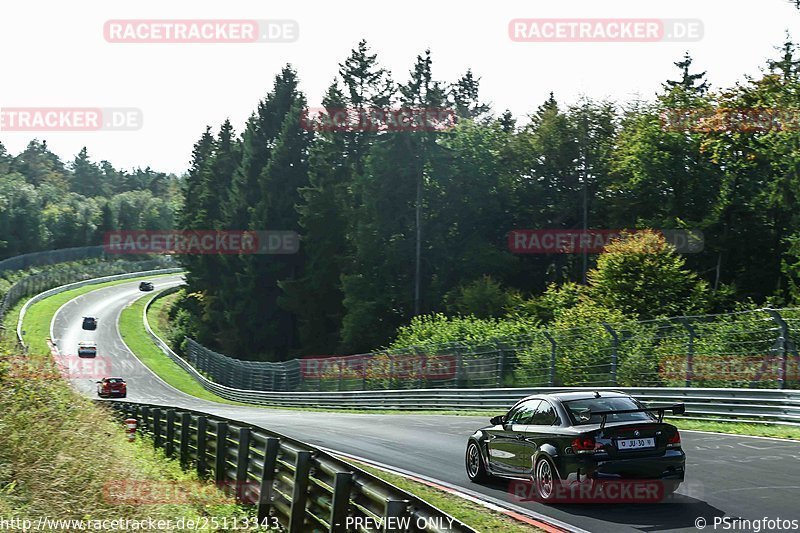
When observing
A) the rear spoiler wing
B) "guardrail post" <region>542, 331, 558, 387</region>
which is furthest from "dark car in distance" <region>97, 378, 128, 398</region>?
the rear spoiler wing

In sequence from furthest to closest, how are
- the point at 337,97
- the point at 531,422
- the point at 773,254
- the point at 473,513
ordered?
the point at 337,97 < the point at 773,254 < the point at 531,422 < the point at 473,513

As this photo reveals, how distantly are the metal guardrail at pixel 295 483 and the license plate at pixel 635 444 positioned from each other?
3.53 metres

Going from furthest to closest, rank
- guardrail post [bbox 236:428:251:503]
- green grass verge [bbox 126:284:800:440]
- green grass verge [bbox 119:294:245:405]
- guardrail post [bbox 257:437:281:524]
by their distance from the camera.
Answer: green grass verge [bbox 119:294:245:405] → green grass verge [bbox 126:284:800:440] → guardrail post [bbox 236:428:251:503] → guardrail post [bbox 257:437:281:524]

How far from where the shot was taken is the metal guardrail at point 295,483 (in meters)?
7.17

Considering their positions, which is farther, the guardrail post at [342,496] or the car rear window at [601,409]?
the car rear window at [601,409]

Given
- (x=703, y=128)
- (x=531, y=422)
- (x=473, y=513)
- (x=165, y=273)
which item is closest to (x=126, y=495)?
(x=473, y=513)

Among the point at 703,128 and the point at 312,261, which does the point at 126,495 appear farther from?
the point at 312,261

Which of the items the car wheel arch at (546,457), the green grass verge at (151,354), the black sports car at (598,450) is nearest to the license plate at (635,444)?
the black sports car at (598,450)

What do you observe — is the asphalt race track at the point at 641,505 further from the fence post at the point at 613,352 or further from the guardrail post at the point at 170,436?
the fence post at the point at 613,352

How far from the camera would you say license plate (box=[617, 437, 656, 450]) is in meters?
11.1

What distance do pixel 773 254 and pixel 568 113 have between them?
64.1 feet

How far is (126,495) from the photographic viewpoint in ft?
38.0

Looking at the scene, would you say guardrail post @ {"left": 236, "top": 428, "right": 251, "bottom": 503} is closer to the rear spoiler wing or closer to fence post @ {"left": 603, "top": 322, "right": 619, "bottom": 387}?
the rear spoiler wing

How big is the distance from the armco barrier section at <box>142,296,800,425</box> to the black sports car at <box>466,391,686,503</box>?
3607 mm
